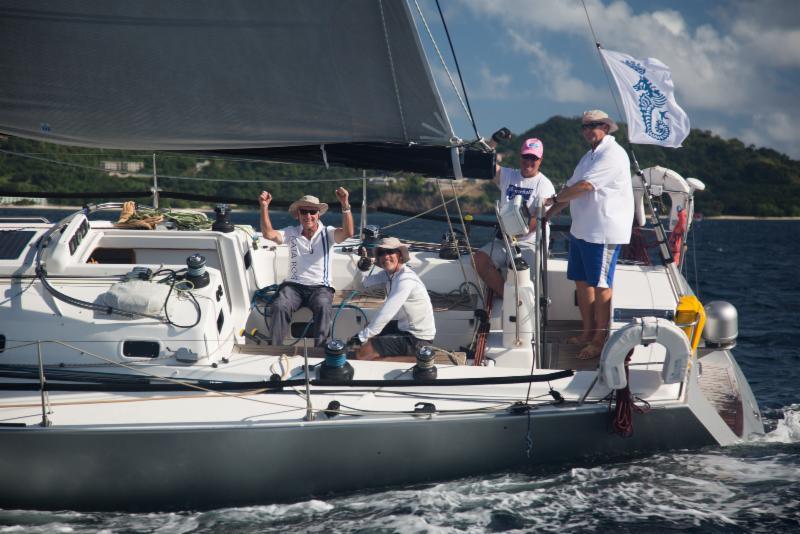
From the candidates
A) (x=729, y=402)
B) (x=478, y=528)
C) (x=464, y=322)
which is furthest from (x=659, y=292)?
(x=478, y=528)

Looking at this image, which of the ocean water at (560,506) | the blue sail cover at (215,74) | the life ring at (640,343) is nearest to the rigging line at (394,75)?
the blue sail cover at (215,74)

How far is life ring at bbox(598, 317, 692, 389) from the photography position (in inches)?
183

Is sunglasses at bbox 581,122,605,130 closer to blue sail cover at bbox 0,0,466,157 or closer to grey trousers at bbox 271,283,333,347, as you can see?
blue sail cover at bbox 0,0,466,157

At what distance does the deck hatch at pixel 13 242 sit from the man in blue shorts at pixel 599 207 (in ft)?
12.0

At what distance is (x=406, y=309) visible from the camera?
540 centimetres

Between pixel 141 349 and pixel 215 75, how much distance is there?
5.96 ft

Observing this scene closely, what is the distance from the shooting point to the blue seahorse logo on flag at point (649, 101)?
24.2 feet

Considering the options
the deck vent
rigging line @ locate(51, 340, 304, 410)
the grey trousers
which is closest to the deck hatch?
rigging line @ locate(51, 340, 304, 410)

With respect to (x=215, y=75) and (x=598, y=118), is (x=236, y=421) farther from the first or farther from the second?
(x=598, y=118)

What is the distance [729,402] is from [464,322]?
2.00m

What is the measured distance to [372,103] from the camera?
A: 5184 millimetres

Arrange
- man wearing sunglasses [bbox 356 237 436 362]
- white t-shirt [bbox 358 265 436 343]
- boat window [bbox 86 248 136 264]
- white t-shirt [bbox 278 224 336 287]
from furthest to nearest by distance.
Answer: boat window [bbox 86 248 136 264]
white t-shirt [bbox 278 224 336 287]
man wearing sunglasses [bbox 356 237 436 362]
white t-shirt [bbox 358 265 436 343]

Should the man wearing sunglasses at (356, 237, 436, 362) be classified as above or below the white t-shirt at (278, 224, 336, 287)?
below

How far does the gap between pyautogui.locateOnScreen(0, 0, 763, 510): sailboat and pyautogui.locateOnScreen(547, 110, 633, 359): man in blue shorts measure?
41 cm
